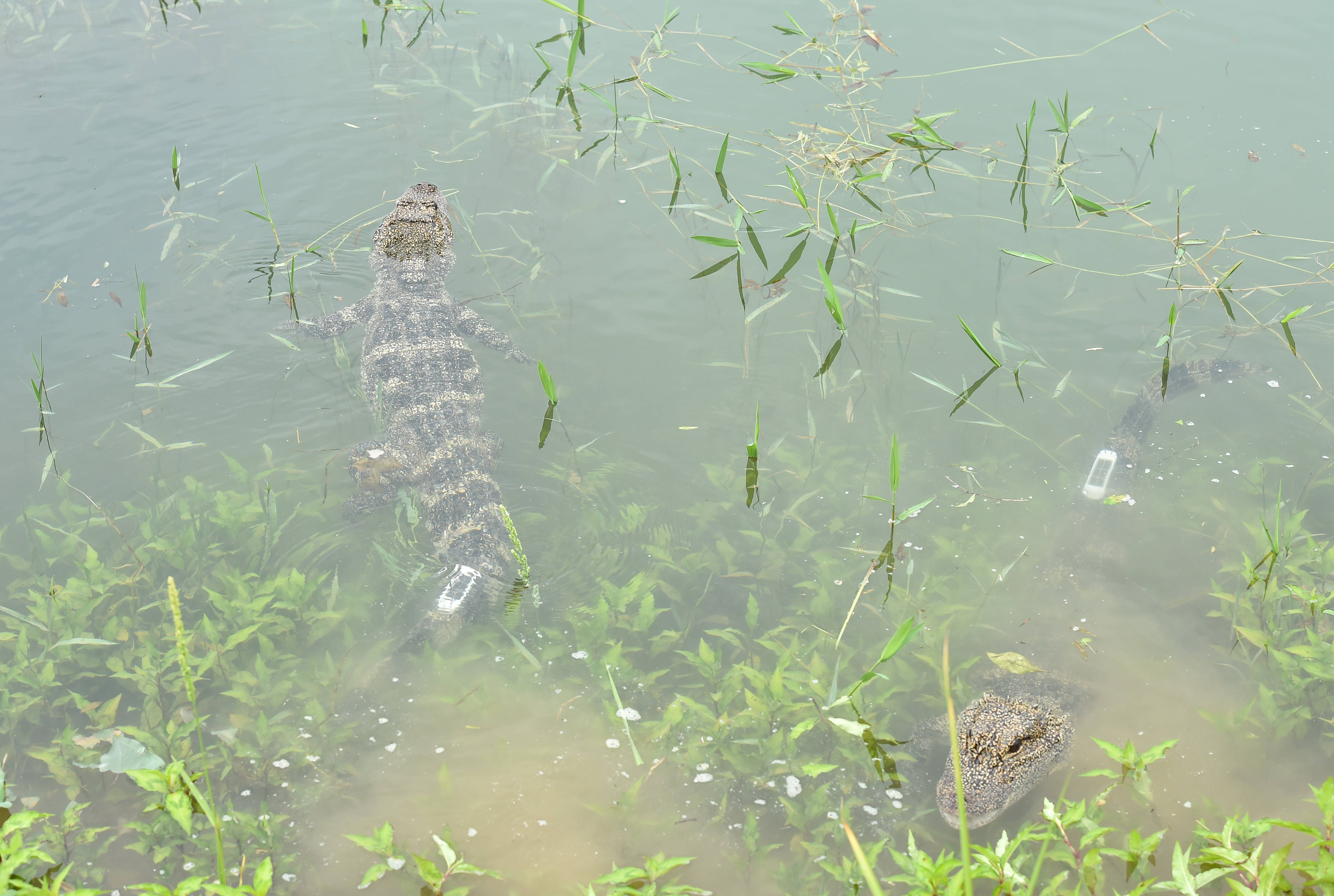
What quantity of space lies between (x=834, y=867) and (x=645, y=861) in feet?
2.39

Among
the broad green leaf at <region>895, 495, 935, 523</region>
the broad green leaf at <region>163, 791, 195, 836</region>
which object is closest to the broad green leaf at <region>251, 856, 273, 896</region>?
the broad green leaf at <region>163, 791, 195, 836</region>

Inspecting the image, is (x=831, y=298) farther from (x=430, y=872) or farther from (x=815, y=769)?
(x=430, y=872)

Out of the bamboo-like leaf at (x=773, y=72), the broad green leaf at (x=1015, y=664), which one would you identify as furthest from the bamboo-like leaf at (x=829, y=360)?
the broad green leaf at (x=1015, y=664)

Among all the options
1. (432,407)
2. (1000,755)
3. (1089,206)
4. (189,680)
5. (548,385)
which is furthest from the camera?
(432,407)

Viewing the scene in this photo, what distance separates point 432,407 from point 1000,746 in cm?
364

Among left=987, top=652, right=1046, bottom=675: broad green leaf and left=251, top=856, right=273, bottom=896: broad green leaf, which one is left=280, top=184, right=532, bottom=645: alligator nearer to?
left=251, top=856, right=273, bottom=896: broad green leaf

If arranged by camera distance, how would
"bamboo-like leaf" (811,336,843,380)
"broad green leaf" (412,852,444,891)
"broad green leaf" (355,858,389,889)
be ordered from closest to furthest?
"broad green leaf" (412,852,444,891) < "broad green leaf" (355,858,389,889) < "bamboo-like leaf" (811,336,843,380)

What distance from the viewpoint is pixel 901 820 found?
3.40 meters

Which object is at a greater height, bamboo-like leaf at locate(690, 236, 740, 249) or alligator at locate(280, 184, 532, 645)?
bamboo-like leaf at locate(690, 236, 740, 249)

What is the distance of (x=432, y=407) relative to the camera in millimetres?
5098

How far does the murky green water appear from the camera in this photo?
3570mm

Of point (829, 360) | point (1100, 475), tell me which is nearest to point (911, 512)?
point (829, 360)

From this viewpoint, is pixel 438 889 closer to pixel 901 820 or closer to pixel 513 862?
pixel 513 862

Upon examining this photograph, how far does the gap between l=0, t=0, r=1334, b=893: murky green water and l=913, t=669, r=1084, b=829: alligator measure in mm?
141
